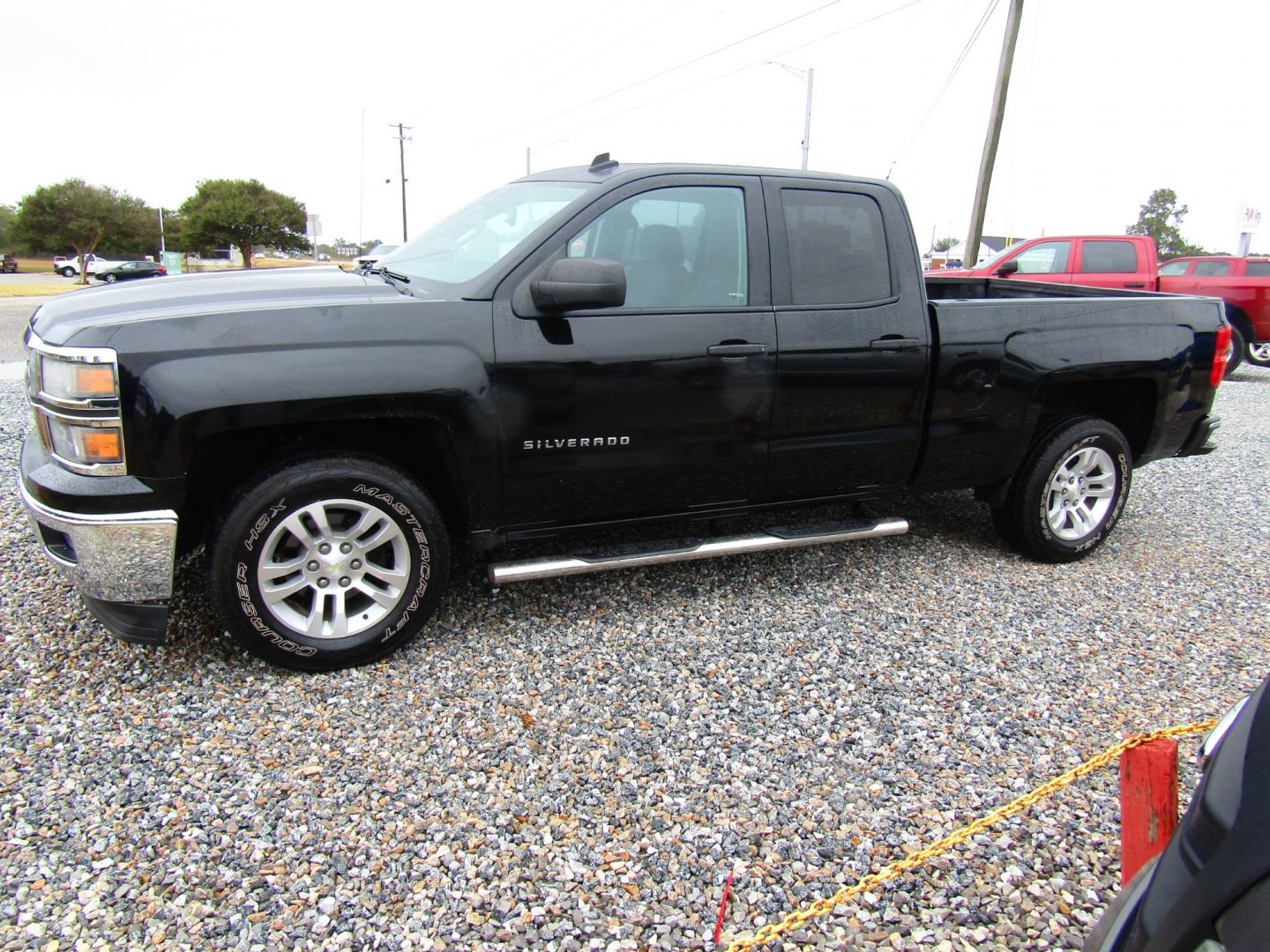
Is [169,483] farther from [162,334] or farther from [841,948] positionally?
[841,948]

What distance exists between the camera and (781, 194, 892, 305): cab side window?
3.69m

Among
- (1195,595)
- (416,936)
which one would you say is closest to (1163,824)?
(416,936)

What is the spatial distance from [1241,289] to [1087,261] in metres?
2.63

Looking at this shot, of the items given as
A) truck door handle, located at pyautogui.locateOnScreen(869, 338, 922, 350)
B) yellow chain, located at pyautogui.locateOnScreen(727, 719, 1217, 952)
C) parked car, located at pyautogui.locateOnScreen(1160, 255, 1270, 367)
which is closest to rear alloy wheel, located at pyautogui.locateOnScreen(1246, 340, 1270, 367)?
parked car, located at pyautogui.locateOnScreen(1160, 255, 1270, 367)

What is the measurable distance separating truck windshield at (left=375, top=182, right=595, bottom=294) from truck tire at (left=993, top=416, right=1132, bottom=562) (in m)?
2.67

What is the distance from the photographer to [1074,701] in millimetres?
3148

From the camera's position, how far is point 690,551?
357 centimetres

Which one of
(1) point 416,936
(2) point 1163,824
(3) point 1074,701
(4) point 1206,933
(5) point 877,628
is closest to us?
(4) point 1206,933

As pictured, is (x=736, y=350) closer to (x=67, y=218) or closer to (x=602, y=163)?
(x=602, y=163)

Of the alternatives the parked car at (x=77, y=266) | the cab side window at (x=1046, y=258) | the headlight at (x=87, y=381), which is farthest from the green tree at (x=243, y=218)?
the headlight at (x=87, y=381)

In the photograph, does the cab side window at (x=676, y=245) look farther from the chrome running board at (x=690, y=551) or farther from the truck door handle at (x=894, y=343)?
the chrome running board at (x=690, y=551)

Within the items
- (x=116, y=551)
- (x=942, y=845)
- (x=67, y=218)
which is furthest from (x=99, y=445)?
(x=67, y=218)

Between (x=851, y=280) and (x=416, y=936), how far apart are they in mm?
3042

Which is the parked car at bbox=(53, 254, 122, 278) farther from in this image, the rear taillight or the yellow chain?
the yellow chain
